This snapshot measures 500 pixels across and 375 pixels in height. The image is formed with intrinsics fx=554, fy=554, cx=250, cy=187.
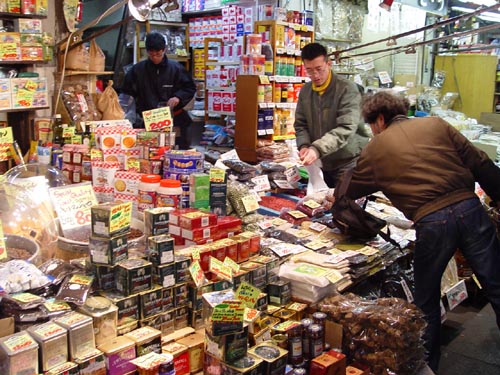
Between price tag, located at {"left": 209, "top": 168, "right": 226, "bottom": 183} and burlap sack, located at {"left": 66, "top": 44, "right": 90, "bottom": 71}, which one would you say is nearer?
price tag, located at {"left": 209, "top": 168, "right": 226, "bottom": 183}

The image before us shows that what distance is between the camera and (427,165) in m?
3.05

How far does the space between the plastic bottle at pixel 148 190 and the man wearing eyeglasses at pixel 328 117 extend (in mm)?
1351

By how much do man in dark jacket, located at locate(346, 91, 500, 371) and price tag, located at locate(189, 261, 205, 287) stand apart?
1.31m

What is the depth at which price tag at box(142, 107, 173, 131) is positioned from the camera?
11.6 feet

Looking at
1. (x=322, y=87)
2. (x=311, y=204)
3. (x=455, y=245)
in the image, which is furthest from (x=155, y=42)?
(x=455, y=245)

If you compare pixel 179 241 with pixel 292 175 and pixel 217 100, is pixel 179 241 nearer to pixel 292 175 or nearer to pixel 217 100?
pixel 292 175

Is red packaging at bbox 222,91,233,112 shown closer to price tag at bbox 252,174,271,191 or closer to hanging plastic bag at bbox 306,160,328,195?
hanging plastic bag at bbox 306,160,328,195

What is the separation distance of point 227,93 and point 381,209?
3390 mm

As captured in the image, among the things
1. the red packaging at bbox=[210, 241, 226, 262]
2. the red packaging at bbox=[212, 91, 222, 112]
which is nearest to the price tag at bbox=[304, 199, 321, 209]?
the red packaging at bbox=[210, 241, 226, 262]

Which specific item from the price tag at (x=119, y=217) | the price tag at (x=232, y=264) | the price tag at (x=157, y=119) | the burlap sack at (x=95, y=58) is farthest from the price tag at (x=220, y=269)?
the burlap sack at (x=95, y=58)

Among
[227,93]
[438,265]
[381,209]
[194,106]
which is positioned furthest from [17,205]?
[194,106]

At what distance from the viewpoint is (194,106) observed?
882 cm

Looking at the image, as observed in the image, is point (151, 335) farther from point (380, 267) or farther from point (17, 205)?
point (380, 267)

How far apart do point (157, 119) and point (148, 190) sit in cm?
82
